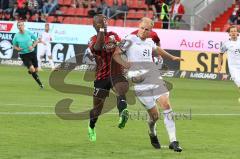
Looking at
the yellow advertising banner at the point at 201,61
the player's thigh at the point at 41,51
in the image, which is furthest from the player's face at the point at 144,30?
the player's thigh at the point at 41,51

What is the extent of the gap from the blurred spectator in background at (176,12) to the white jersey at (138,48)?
2224 centimetres

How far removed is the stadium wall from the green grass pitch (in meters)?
7.01

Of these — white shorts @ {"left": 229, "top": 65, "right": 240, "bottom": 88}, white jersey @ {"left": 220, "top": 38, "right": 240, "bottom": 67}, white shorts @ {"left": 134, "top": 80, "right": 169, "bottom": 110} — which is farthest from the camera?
white jersey @ {"left": 220, "top": 38, "right": 240, "bottom": 67}

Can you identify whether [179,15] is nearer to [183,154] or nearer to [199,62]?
[199,62]

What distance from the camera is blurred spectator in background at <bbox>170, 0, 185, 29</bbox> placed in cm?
3522

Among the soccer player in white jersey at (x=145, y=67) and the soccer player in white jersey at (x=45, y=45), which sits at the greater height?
the soccer player in white jersey at (x=145, y=67)

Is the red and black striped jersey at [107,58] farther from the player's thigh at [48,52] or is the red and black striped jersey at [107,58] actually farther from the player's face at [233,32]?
the player's thigh at [48,52]

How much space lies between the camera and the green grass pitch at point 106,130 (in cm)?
1216

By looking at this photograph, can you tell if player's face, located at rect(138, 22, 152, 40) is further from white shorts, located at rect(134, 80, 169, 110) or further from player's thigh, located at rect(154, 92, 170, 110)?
player's thigh, located at rect(154, 92, 170, 110)

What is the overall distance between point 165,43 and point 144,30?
21.4 meters

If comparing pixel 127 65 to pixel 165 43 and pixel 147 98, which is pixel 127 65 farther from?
pixel 165 43

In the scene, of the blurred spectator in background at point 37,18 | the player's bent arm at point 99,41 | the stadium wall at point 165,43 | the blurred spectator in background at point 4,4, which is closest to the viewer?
the player's bent arm at point 99,41

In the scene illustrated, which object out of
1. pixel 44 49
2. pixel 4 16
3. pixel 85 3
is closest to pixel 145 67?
pixel 44 49

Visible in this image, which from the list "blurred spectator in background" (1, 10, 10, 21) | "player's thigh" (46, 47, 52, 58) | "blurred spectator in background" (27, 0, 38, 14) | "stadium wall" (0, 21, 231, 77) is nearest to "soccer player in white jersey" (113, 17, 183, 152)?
"stadium wall" (0, 21, 231, 77)
